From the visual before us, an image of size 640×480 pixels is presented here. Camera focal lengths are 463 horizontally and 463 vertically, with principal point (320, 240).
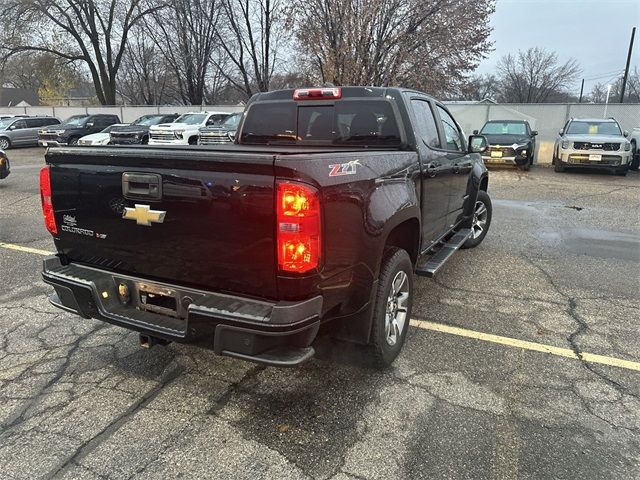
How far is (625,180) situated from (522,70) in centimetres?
5020

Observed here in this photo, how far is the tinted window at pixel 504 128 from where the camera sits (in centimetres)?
1638

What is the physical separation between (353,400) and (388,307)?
26.2 inches

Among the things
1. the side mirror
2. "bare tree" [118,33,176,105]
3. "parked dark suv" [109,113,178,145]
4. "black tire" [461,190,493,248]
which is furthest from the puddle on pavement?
"bare tree" [118,33,176,105]

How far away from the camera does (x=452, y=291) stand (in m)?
4.80

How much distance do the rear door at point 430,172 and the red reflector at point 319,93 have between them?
66cm

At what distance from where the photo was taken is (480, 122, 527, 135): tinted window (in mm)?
16375

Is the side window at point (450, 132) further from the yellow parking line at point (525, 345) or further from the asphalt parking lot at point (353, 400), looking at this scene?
the yellow parking line at point (525, 345)

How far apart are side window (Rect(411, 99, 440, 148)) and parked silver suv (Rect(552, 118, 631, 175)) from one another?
11772 mm

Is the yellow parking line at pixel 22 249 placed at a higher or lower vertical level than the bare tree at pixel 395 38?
lower

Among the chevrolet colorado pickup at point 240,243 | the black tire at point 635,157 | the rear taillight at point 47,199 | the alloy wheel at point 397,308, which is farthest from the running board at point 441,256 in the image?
the black tire at point 635,157

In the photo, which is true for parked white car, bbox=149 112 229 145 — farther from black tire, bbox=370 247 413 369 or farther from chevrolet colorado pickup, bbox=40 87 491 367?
black tire, bbox=370 247 413 369

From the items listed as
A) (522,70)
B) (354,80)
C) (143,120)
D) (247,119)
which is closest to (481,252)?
(247,119)

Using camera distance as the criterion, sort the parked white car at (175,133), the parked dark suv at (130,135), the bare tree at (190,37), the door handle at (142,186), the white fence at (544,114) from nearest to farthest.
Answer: the door handle at (142,186), the parked white car at (175,133), the white fence at (544,114), the parked dark suv at (130,135), the bare tree at (190,37)

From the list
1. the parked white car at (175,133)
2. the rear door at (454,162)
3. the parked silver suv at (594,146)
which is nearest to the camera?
the rear door at (454,162)
